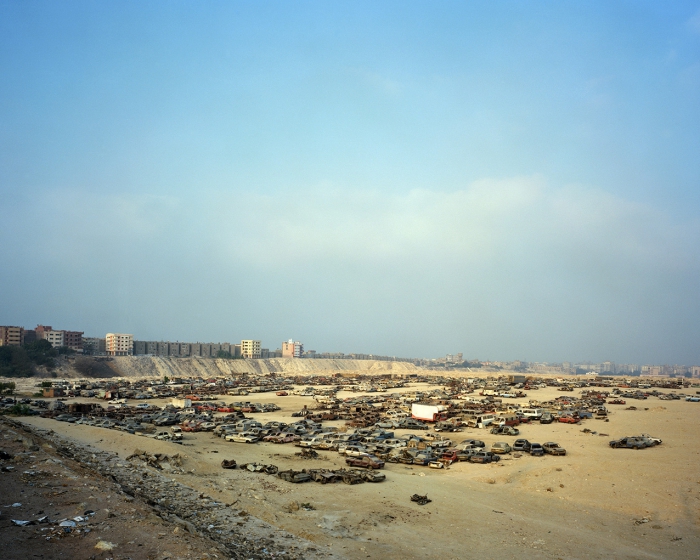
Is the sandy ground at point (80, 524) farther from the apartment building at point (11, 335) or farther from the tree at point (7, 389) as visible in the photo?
the apartment building at point (11, 335)

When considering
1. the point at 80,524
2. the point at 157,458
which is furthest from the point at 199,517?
the point at 157,458

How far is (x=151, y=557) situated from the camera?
9.36 metres

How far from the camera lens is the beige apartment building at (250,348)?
631ft

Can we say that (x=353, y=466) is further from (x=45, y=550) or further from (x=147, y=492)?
(x=45, y=550)

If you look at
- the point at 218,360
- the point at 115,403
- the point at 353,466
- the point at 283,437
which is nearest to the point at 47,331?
the point at 218,360

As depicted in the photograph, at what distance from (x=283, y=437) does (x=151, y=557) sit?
2296 cm

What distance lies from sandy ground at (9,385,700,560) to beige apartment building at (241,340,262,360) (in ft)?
544

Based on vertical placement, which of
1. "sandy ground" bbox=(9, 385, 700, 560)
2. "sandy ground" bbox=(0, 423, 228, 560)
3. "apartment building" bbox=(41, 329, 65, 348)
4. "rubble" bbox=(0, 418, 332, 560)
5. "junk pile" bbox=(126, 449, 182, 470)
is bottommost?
"sandy ground" bbox=(9, 385, 700, 560)

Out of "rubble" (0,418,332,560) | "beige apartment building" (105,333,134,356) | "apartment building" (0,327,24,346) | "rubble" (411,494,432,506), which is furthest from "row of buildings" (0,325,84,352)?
"rubble" (411,494,432,506)

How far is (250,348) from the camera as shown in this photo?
193 metres

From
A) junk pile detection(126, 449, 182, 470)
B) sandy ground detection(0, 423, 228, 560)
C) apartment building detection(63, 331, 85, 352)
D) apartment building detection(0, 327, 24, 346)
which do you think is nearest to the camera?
sandy ground detection(0, 423, 228, 560)

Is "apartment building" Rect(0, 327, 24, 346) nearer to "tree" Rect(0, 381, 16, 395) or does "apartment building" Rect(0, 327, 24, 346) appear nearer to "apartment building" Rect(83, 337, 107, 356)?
"apartment building" Rect(83, 337, 107, 356)

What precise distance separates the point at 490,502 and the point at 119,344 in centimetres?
15678

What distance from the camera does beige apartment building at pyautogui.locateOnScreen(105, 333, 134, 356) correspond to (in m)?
152
